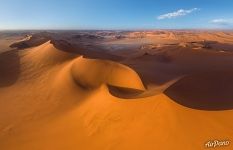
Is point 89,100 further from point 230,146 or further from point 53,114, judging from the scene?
point 230,146

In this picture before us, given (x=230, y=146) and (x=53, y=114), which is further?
(x=53, y=114)

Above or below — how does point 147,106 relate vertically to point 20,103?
above

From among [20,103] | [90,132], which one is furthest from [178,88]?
[20,103]

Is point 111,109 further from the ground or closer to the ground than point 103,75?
further from the ground

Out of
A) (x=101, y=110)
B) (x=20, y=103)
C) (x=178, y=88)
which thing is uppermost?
(x=178, y=88)

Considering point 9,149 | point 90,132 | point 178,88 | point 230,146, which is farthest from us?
point 178,88

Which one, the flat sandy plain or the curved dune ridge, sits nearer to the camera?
the flat sandy plain

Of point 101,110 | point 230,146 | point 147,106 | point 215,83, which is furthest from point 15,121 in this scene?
point 215,83

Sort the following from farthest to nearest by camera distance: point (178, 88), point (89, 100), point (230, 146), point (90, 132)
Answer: point (89, 100)
point (178, 88)
point (90, 132)
point (230, 146)

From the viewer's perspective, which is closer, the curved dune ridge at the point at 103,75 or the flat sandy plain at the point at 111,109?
the flat sandy plain at the point at 111,109

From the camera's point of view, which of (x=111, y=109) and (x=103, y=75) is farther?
(x=103, y=75)
